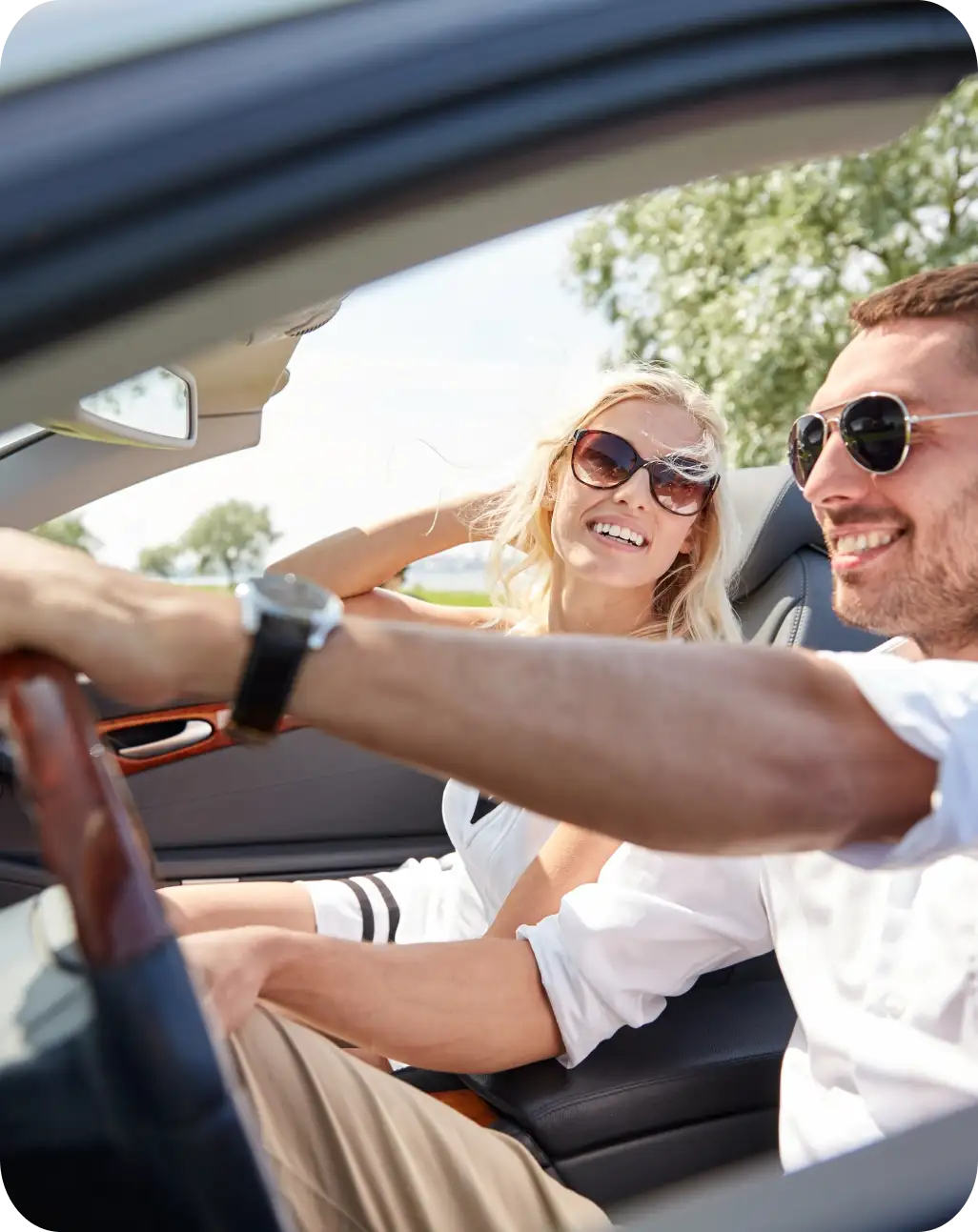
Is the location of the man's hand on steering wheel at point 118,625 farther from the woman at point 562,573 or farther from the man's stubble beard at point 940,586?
the woman at point 562,573

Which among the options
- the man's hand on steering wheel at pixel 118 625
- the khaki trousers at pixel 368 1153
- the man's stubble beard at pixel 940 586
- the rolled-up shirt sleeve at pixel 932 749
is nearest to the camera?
the man's hand on steering wheel at pixel 118 625

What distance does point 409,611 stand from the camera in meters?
2.91

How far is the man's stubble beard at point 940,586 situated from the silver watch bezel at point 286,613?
868 mm

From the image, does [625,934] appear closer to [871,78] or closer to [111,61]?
[871,78]

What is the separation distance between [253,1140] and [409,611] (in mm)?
2230

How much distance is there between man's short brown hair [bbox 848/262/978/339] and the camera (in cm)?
150

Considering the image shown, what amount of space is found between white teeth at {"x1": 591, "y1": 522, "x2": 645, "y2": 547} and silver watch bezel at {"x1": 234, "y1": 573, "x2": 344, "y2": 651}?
5.39 feet

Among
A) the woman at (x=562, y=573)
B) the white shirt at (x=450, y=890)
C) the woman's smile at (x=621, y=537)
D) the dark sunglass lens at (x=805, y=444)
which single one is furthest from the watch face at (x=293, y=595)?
the woman's smile at (x=621, y=537)

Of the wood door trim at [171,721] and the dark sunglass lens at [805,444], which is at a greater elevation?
the dark sunglass lens at [805,444]

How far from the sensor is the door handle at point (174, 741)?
9.75ft

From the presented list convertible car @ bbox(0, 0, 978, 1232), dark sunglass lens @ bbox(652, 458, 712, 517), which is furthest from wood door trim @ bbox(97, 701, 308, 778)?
convertible car @ bbox(0, 0, 978, 1232)

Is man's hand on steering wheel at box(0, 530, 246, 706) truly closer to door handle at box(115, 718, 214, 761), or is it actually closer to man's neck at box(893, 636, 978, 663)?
man's neck at box(893, 636, 978, 663)

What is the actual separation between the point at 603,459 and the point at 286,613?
1.71m

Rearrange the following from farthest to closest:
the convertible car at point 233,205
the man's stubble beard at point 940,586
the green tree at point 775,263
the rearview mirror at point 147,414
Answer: the green tree at point 775,263 → the man's stubble beard at point 940,586 → the rearview mirror at point 147,414 → the convertible car at point 233,205
